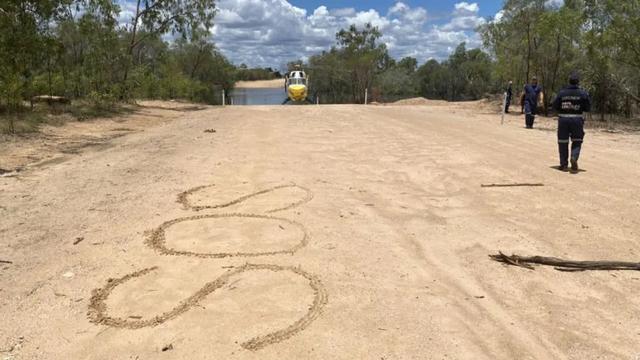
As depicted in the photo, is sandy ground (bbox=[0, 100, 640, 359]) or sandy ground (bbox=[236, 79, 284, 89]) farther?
sandy ground (bbox=[236, 79, 284, 89])

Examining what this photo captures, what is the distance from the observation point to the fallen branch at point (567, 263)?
218 inches

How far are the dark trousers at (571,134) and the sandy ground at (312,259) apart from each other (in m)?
0.49

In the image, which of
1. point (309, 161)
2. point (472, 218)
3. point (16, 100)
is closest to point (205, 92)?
point (16, 100)

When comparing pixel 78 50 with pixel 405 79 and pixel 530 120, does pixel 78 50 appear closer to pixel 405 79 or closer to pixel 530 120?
Answer: pixel 530 120

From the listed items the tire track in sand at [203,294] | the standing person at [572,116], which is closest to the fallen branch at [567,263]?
the tire track in sand at [203,294]

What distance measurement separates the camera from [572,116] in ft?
32.9

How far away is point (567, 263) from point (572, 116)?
5.32m

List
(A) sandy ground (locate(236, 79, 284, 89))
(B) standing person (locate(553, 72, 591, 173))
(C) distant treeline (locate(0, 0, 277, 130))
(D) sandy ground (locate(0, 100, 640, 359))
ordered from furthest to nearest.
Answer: (A) sandy ground (locate(236, 79, 284, 89)), (C) distant treeline (locate(0, 0, 277, 130)), (B) standing person (locate(553, 72, 591, 173)), (D) sandy ground (locate(0, 100, 640, 359))

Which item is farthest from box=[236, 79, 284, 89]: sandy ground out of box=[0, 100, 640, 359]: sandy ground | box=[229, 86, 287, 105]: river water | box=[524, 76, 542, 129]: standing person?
box=[0, 100, 640, 359]: sandy ground

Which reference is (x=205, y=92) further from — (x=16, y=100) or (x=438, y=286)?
(x=438, y=286)

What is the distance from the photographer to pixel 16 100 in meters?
16.0

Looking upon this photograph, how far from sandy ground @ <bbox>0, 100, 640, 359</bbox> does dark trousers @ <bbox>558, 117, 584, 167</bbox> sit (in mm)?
486

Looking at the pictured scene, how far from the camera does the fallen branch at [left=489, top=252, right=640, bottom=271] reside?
5.53 m

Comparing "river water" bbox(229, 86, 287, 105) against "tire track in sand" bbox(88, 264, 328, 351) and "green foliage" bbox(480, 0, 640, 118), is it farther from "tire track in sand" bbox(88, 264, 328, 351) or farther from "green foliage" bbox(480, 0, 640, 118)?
"tire track in sand" bbox(88, 264, 328, 351)
